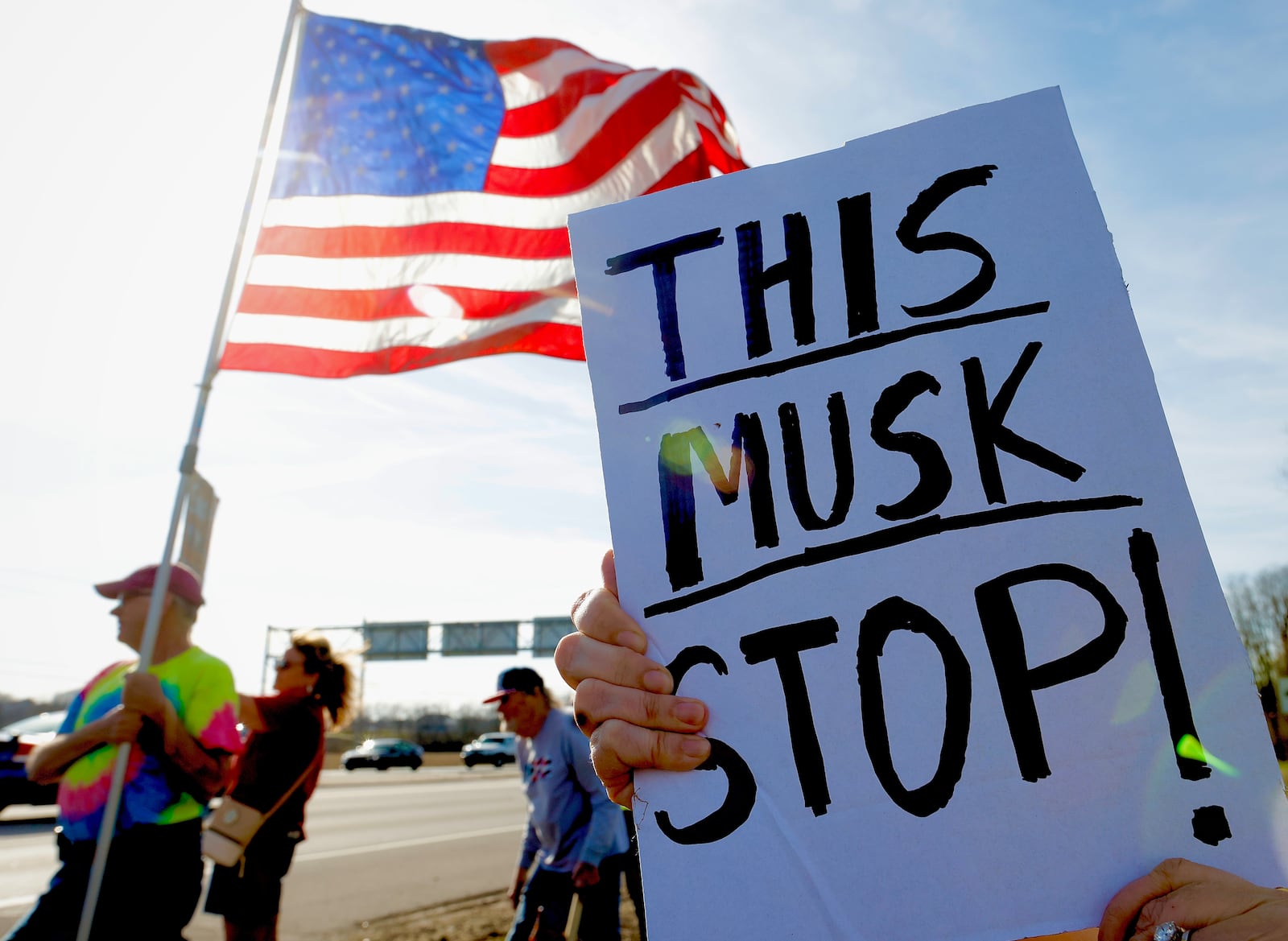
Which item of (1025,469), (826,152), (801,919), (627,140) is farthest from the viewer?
(627,140)

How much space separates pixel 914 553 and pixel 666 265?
0.66m

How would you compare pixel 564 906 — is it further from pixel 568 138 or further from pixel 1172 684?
pixel 1172 684

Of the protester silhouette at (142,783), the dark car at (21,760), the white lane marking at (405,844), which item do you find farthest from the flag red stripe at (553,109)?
the dark car at (21,760)

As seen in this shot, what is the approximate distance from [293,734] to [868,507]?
3887 mm

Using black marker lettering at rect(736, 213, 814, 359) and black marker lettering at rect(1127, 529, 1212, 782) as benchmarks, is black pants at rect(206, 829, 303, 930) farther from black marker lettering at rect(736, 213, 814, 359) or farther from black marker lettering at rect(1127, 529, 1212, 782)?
black marker lettering at rect(1127, 529, 1212, 782)

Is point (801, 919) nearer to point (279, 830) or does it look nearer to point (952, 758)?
point (952, 758)

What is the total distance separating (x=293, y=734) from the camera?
4.39 metres

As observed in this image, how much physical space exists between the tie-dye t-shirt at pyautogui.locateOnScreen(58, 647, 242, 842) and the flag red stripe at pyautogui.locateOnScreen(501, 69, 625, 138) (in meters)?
2.98

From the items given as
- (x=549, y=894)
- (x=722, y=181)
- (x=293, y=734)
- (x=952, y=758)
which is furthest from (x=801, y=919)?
(x=549, y=894)

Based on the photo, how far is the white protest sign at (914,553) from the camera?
3.88ft

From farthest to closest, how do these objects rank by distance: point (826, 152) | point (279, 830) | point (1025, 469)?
point (279, 830) < point (826, 152) < point (1025, 469)

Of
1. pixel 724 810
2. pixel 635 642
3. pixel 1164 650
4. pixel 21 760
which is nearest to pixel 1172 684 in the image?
pixel 1164 650

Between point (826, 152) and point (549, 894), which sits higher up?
point (826, 152)

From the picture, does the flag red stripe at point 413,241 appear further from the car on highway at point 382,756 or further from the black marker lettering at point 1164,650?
the car on highway at point 382,756
